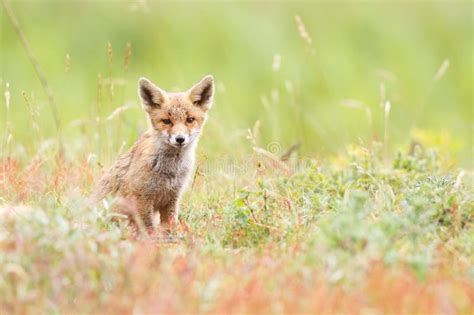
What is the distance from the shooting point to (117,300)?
13.8 feet

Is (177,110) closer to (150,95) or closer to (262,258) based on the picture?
(150,95)

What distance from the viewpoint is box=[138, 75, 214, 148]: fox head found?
7082 mm

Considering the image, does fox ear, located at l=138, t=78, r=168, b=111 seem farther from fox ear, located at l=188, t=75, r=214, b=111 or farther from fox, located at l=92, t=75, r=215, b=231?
fox ear, located at l=188, t=75, r=214, b=111

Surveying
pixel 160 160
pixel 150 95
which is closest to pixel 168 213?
pixel 160 160

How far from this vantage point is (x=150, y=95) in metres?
7.34

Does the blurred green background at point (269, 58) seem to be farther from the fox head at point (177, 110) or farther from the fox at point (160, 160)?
the fox at point (160, 160)

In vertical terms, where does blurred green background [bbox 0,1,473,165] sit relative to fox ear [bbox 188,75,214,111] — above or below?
above

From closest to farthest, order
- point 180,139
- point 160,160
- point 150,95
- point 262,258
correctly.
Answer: point 262,258, point 180,139, point 160,160, point 150,95

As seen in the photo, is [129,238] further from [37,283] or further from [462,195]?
[462,195]

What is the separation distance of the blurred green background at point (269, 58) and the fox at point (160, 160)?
3.85 meters

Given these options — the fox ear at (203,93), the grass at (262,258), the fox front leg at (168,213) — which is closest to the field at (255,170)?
the grass at (262,258)

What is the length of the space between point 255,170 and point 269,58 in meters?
6.81

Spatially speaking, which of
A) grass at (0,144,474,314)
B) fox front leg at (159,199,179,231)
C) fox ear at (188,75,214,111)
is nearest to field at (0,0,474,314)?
grass at (0,144,474,314)

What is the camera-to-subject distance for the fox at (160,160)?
695 cm
